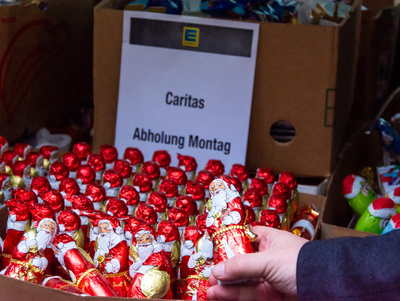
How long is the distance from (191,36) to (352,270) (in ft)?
2.97

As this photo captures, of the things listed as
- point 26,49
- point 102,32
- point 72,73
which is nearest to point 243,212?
point 102,32

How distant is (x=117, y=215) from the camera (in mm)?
1147

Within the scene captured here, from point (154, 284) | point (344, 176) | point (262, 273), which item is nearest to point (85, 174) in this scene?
point (154, 284)

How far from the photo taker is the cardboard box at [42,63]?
1.68 m

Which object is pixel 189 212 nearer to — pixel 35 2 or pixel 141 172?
pixel 141 172

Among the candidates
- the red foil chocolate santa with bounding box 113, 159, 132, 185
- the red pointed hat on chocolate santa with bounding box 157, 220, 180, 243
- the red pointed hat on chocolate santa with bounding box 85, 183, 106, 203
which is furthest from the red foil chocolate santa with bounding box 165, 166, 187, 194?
the red pointed hat on chocolate santa with bounding box 157, 220, 180, 243

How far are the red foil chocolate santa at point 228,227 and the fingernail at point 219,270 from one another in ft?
0.12

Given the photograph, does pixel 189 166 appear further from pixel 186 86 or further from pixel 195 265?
pixel 195 265


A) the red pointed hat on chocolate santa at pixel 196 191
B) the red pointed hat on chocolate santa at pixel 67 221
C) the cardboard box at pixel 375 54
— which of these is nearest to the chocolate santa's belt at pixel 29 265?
the red pointed hat on chocolate santa at pixel 67 221

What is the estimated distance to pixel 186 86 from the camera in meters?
1.61

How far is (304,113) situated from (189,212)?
0.51 m

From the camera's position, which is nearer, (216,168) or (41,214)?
(41,214)

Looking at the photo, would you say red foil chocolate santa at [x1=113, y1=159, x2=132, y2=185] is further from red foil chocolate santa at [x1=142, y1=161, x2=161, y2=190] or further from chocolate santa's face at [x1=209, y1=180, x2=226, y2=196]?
chocolate santa's face at [x1=209, y1=180, x2=226, y2=196]

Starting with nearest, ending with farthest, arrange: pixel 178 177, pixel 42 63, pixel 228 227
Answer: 1. pixel 228 227
2. pixel 178 177
3. pixel 42 63
